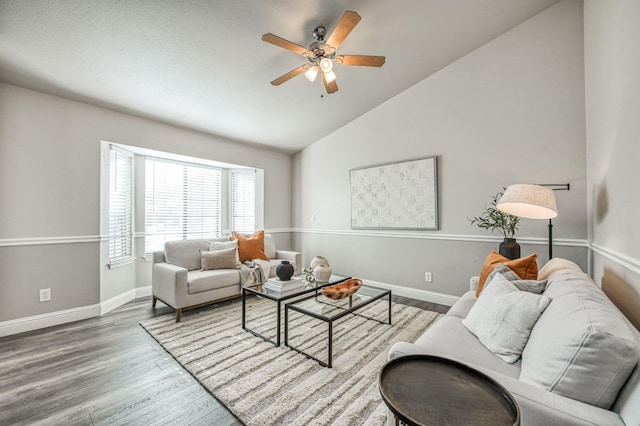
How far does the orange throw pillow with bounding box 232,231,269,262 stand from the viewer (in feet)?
13.0

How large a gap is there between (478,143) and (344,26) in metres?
2.15

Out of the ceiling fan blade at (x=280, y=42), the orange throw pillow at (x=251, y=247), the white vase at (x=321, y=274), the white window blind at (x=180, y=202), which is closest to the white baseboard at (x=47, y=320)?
the white window blind at (x=180, y=202)

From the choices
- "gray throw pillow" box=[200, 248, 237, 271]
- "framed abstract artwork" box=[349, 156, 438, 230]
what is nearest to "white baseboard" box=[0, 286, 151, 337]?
"gray throw pillow" box=[200, 248, 237, 271]

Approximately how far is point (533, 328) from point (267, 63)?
307 cm

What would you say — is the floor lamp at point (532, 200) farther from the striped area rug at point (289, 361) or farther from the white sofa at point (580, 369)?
the striped area rug at point (289, 361)

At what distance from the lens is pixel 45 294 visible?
290 cm

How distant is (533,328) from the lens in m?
1.35

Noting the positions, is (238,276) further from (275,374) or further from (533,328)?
(533,328)

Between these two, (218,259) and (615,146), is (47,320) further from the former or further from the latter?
(615,146)

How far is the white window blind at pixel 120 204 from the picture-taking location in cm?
353

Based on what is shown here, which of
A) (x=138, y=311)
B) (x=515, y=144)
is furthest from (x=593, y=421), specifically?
(x=138, y=311)

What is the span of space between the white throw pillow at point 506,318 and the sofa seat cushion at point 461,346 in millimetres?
37

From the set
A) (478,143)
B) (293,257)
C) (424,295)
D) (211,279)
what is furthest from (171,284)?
(478,143)

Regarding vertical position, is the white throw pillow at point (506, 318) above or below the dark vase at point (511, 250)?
below
